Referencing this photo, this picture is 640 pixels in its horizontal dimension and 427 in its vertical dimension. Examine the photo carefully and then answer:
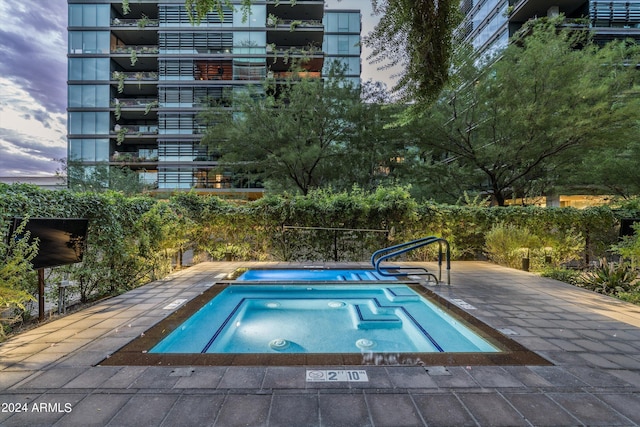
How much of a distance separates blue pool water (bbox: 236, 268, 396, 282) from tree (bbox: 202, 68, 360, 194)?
21.7 feet

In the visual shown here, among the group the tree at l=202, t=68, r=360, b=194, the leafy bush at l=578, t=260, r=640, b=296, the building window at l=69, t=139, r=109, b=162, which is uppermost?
the building window at l=69, t=139, r=109, b=162

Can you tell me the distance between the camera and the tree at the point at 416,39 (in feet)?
7.16

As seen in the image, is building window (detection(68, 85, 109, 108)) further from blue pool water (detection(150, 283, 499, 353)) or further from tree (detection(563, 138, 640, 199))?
tree (detection(563, 138, 640, 199))

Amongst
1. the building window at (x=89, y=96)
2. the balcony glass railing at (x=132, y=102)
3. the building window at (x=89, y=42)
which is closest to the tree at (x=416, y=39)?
the balcony glass railing at (x=132, y=102)

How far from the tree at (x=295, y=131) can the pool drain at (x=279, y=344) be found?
979 cm

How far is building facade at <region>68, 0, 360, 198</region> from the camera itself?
86.1ft

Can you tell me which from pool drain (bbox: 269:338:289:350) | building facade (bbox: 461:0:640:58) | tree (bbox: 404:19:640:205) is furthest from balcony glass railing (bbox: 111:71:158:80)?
pool drain (bbox: 269:338:289:350)

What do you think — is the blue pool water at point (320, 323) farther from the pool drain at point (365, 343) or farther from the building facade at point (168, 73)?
the building facade at point (168, 73)

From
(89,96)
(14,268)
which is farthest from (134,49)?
(14,268)

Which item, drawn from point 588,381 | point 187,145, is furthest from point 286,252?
point 187,145

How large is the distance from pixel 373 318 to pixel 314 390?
2.35 meters

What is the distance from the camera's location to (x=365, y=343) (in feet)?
11.7

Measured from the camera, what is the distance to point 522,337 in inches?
123

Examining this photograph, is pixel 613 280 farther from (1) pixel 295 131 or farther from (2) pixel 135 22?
(2) pixel 135 22
